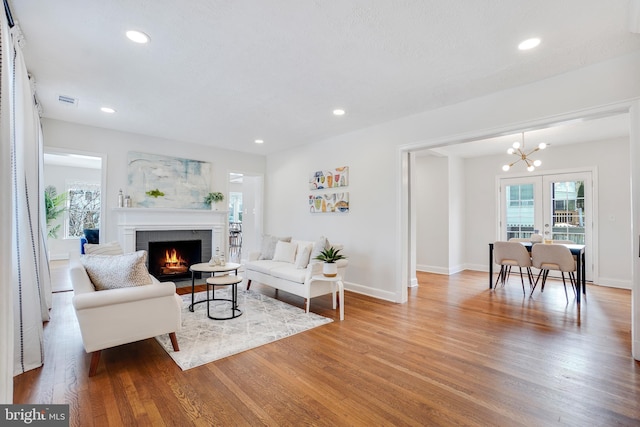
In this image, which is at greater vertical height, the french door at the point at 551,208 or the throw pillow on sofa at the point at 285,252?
the french door at the point at 551,208

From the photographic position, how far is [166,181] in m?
5.51

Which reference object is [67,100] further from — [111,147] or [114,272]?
[114,272]

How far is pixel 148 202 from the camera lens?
5297mm

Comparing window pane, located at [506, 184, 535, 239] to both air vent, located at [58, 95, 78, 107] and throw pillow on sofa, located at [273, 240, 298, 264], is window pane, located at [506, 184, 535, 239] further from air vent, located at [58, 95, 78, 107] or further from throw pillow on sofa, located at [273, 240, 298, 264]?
air vent, located at [58, 95, 78, 107]

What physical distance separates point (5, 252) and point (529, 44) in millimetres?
3709

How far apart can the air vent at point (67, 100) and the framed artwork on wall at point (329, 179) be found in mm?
3522

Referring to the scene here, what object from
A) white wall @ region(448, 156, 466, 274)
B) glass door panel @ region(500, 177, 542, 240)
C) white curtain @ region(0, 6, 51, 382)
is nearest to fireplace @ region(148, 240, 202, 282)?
white curtain @ region(0, 6, 51, 382)

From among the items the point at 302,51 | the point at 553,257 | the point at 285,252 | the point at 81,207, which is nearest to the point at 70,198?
the point at 81,207

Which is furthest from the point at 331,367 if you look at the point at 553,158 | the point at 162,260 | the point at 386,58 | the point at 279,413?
the point at 553,158

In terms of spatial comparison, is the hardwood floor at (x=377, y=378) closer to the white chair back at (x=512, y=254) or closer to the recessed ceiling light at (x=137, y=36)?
the white chair back at (x=512, y=254)

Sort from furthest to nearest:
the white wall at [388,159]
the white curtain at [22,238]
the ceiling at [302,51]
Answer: the white wall at [388,159], the white curtain at [22,238], the ceiling at [302,51]

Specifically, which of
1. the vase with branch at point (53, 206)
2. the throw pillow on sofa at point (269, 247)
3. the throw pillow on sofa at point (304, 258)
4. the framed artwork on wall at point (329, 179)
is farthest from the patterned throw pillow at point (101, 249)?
the vase with branch at point (53, 206)

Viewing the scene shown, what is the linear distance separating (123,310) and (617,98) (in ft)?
14.8

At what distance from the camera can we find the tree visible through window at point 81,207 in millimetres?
8750
